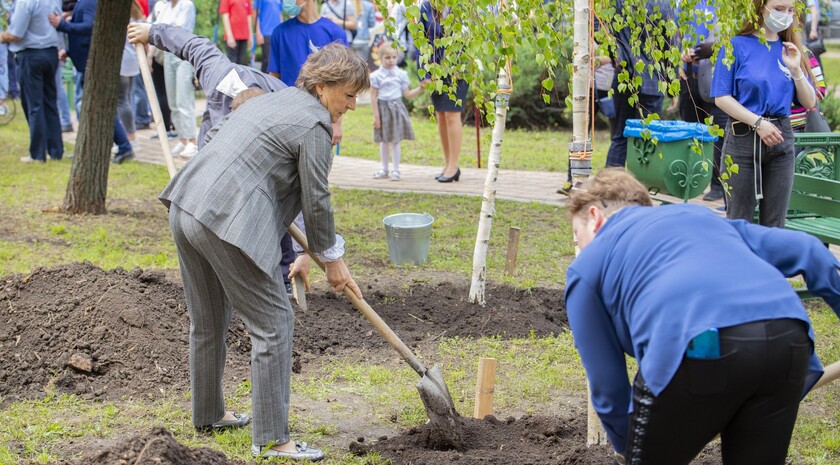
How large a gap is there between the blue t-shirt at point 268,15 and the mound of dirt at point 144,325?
716cm

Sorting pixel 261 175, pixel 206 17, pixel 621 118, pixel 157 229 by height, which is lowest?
pixel 157 229

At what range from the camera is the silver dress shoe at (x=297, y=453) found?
3.89 meters

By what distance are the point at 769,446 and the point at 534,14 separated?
218 cm

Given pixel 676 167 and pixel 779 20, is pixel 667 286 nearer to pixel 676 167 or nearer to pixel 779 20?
pixel 779 20

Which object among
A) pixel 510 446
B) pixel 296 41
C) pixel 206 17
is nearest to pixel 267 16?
pixel 206 17

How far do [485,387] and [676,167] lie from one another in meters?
3.29

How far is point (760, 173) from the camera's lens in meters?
5.96

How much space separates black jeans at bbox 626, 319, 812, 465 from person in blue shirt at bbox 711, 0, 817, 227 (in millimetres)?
3271

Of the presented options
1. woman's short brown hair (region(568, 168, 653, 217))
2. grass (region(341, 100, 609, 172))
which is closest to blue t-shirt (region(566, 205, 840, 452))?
woman's short brown hair (region(568, 168, 653, 217))

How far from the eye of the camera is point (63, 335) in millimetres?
4988

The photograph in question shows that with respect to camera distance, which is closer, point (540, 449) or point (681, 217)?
point (681, 217)

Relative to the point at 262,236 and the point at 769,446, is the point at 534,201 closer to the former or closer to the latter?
the point at 262,236

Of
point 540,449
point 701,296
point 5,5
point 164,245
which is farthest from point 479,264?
point 5,5

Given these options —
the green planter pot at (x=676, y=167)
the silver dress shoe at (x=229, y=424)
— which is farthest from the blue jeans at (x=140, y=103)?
the silver dress shoe at (x=229, y=424)
